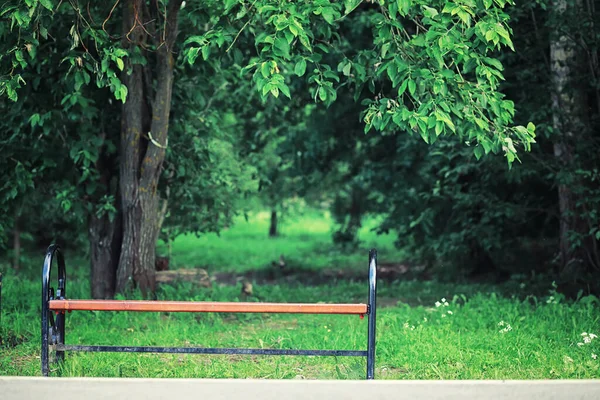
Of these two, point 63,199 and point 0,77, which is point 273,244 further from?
point 0,77

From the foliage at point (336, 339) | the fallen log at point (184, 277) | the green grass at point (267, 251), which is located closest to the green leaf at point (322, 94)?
the foliage at point (336, 339)

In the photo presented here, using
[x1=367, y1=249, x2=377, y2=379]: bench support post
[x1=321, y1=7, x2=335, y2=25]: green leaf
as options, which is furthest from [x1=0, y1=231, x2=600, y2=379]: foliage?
[x1=321, y1=7, x2=335, y2=25]: green leaf

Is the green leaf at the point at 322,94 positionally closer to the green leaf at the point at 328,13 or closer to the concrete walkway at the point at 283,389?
the green leaf at the point at 328,13

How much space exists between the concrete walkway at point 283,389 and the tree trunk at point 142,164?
4.33 metres

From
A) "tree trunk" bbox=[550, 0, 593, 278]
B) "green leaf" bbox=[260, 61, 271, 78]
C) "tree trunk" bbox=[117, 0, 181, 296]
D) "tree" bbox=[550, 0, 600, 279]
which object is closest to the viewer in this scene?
"green leaf" bbox=[260, 61, 271, 78]

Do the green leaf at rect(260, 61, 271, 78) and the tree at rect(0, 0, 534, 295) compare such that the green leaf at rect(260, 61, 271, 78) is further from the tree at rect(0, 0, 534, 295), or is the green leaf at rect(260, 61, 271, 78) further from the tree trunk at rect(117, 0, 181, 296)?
the tree trunk at rect(117, 0, 181, 296)

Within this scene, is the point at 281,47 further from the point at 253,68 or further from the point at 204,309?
the point at 204,309

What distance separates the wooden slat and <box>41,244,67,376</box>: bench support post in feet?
0.34

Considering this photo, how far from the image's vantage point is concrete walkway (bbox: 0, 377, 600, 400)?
17.1 ft

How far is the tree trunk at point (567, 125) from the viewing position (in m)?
10.1

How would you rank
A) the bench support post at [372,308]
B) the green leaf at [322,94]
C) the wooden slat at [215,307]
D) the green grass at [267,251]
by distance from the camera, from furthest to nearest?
1. the green grass at [267,251]
2. the green leaf at [322,94]
3. the wooden slat at [215,307]
4. the bench support post at [372,308]

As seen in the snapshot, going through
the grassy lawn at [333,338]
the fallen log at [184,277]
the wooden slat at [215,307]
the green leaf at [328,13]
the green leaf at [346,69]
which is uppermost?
the green leaf at [328,13]

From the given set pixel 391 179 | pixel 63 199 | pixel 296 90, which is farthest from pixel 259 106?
pixel 63 199

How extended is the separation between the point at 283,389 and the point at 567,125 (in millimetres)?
6521
